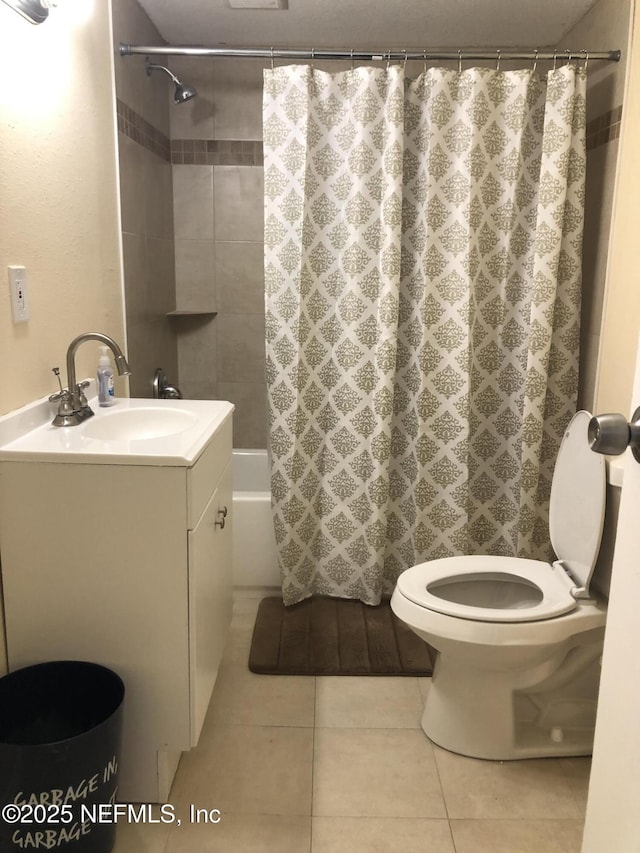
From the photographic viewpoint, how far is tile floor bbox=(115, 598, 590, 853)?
1565 millimetres

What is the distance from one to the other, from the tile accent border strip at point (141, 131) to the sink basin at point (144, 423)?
101cm

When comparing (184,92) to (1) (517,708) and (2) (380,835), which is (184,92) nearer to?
(1) (517,708)

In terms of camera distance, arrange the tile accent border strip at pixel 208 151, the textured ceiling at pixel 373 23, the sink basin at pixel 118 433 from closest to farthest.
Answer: the sink basin at pixel 118 433 → the textured ceiling at pixel 373 23 → the tile accent border strip at pixel 208 151

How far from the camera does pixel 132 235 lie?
7.95 ft

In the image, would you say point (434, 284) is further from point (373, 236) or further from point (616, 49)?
point (616, 49)

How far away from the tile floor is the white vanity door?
200 mm

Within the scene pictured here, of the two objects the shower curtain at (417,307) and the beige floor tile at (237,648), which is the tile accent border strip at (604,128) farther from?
the beige floor tile at (237,648)

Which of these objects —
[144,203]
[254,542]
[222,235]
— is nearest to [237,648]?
[254,542]

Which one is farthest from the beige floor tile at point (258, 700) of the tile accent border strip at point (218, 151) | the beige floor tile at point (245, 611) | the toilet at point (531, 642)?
the tile accent border strip at point (218, 151)

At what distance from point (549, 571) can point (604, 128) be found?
1.49 meters

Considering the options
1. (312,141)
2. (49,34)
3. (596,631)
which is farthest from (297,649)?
(49,34)

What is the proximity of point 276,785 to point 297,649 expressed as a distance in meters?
0.61

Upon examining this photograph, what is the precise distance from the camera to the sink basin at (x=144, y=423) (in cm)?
185

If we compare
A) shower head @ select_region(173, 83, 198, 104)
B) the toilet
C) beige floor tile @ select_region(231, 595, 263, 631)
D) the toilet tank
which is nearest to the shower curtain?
beige floor tile @ select_region(231, 595, 263, 631)
